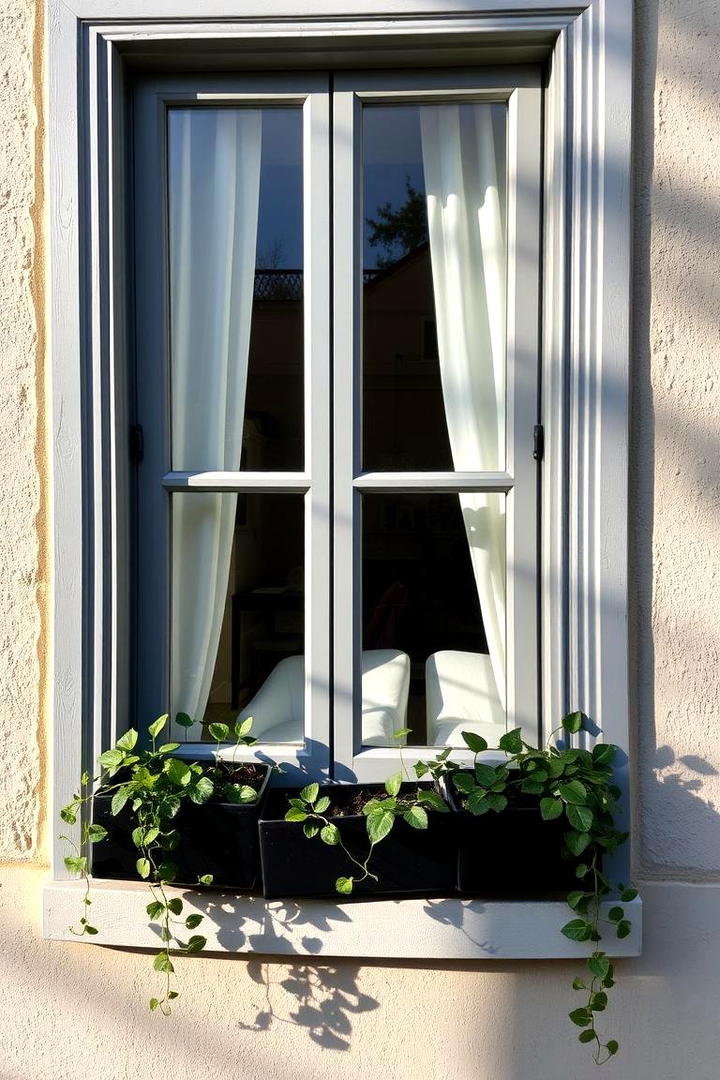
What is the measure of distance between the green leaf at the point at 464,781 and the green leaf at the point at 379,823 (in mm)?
149

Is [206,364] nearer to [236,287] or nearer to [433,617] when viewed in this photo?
[236,287]

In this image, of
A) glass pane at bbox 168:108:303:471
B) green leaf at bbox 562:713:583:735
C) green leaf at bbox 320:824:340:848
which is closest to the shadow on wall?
green leaf at bbox 320:824:340:848

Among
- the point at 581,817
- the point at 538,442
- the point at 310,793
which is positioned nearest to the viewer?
the point at 581,817

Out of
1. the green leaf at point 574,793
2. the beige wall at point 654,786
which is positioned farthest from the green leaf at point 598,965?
the green leaf at point 574,793

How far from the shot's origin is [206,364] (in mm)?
2021

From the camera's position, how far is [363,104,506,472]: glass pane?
1.97 m

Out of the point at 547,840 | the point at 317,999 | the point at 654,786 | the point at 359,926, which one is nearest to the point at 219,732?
the point at 359,926

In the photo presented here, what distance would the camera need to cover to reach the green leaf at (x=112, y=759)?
1.79m

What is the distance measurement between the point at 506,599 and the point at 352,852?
0.65m

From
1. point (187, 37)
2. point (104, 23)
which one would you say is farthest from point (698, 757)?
point (104, 23)

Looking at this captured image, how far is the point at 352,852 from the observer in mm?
1746

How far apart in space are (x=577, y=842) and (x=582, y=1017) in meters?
0.38

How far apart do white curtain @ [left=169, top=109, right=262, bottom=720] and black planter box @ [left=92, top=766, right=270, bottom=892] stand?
30 centimetres

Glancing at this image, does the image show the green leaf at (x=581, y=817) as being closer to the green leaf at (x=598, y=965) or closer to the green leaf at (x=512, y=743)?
the green leaf at (x=512, y=743)
